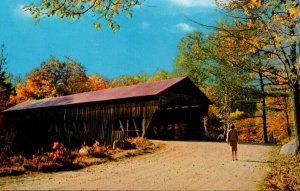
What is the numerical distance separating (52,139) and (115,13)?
25.9m

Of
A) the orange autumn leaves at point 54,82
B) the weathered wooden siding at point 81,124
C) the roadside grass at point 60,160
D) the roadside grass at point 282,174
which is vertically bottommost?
the roadside grass at point 282,174

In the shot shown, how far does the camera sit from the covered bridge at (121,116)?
86.9 feet

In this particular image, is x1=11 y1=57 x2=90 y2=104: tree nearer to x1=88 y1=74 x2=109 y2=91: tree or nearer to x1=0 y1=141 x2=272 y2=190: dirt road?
x1=88 y1=74 x2=109 y2=91: tree

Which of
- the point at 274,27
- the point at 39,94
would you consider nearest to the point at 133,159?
A: the point at 274,27

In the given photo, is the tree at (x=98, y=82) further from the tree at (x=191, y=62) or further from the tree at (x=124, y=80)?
the tree at (x=191, y=62)

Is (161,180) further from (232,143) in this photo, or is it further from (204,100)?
(204,100)

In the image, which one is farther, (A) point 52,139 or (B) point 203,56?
(B) point 203,56

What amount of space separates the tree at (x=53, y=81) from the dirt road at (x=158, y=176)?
148ft

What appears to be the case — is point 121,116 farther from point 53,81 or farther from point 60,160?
point 53,81

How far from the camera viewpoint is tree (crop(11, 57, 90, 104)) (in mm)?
59094

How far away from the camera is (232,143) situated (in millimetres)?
15633

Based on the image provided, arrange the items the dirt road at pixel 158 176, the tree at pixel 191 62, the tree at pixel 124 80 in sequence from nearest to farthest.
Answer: the dirt road at pixel 158 176
the tree at pixel 191 62
the tree at pixel 124 80

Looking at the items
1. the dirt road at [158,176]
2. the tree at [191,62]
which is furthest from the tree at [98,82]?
the dirt road at [158,176]

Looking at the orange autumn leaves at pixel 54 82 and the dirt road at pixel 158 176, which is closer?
the dirt road at pixel 158 176
